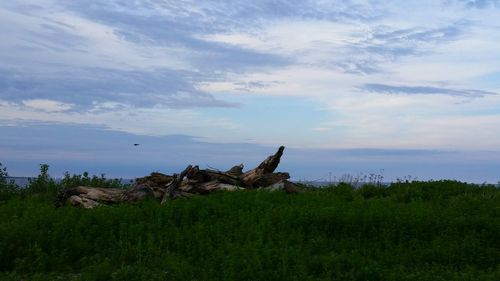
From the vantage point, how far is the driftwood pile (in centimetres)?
1747

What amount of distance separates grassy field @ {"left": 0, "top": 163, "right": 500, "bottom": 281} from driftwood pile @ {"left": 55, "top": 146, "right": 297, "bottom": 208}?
6.10 ft

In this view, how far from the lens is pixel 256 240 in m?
12.3

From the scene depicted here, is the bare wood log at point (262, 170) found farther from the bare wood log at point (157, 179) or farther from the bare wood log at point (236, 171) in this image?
the bare wood log at point (157, 179)

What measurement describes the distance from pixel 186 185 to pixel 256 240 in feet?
22.4

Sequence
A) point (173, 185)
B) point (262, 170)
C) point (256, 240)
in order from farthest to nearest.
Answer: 1. point (262, 170)
2. point (173, 185)
3. point (256, 240)

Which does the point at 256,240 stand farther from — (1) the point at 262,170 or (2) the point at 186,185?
(1) the point at 262,170

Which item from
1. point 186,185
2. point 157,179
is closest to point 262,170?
point 186,185

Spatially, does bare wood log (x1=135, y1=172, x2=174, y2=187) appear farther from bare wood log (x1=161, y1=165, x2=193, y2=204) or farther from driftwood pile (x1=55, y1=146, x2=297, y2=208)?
bare wood log (x1=161, y1=165, x2=193, y2=204)

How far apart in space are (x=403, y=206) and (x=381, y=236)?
2.56 metres

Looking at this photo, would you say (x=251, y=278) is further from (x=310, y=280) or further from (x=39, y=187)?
(x=39, y=187)

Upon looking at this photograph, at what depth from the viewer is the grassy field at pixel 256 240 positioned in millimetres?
10492

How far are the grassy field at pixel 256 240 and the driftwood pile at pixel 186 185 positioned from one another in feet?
6.10

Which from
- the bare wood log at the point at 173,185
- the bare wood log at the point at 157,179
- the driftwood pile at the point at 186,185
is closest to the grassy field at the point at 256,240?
the driftwood pile at the point at 186,185

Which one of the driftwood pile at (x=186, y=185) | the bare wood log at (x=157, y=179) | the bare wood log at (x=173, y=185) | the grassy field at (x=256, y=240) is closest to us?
the grassy field at (x=256, y=240)
